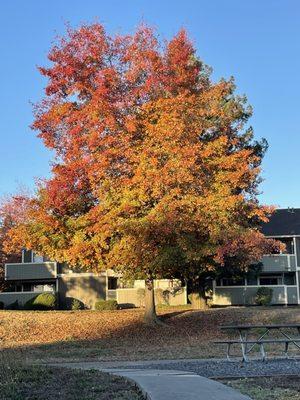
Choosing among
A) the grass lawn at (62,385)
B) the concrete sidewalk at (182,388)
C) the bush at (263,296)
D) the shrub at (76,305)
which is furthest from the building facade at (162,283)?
the concrete sidewalk at (182,388)

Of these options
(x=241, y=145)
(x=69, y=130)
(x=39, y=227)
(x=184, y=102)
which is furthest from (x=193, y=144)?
(x=241, y=145)

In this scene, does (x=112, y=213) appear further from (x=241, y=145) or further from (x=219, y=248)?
(x=241, y=145)

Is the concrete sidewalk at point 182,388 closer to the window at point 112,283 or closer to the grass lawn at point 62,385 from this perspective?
the grass lawn at point 62,385

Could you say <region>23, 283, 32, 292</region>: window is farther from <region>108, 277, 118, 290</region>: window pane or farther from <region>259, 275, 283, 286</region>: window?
<region>259, 275, 283, 286</region>: window

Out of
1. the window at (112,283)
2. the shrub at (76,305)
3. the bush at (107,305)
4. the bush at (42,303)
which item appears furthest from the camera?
the window at (112,283)

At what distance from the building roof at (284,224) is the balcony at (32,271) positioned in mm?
16020

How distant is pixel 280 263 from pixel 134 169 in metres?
24.0

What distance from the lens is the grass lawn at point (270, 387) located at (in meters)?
8.24

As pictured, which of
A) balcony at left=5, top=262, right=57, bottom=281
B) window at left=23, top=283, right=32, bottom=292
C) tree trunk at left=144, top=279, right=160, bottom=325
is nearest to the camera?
tree trunk at left=144, top=279, right=160, bottom=325

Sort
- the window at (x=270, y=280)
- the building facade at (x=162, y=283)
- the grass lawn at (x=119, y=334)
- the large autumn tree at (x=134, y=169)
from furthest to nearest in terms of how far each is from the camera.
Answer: the window at (x=270, y=280)
the building facade at (x=162, y=283)
the large autumn tree at (x=134, y=169)
the grass lawn at (x=119, y=334)

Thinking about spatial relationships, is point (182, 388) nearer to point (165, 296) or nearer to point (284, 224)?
point (165, 296)

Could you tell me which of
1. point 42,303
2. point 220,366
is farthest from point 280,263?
point 220,366

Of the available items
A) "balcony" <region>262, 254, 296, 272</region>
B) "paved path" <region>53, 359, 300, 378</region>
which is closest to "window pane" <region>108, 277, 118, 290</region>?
"balcony" <region>262, 254, 296, 272</region>

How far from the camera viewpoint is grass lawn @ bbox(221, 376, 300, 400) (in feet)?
27.0
